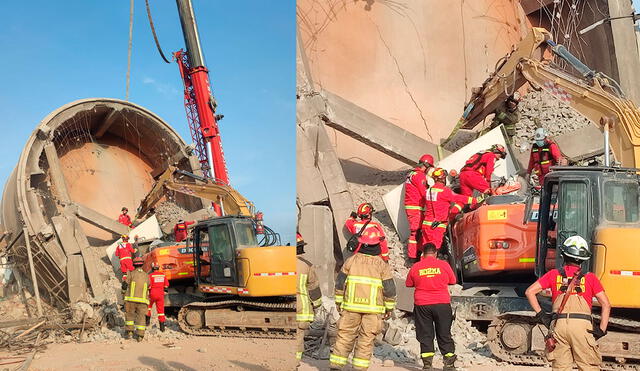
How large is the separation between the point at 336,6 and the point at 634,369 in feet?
35.8

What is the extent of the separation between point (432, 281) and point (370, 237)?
0.73 m

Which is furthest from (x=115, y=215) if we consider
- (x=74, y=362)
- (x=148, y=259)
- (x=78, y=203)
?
(x=74, y=362)

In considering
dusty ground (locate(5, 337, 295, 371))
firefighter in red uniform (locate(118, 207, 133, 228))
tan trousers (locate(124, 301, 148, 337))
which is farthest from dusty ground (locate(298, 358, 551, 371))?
firefighter in red uniform (locate(118, 207, 133, 228))

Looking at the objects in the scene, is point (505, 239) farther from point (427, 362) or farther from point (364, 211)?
point (427, 362)

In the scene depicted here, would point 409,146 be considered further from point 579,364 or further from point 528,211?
point 579,364

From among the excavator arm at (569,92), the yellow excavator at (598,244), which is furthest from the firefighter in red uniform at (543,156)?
the yellow excavator at (598,244)

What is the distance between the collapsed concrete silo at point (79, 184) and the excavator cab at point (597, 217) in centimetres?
564

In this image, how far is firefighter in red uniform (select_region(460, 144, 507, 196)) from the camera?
902cm

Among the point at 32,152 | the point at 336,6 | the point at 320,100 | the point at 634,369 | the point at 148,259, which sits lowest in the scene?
the point at 634,369

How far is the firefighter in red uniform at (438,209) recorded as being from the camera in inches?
318

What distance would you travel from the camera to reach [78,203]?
9.77m

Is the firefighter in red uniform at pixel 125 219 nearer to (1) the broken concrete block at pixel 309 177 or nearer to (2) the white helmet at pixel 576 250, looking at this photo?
(1) the broken concrete block at pixel 309 177

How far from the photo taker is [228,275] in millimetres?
7660

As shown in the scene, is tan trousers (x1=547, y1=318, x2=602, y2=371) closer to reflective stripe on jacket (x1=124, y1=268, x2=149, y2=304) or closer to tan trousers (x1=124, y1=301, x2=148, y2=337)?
tan trousers (x1=124, y1=301, x2=148, y2=337)
